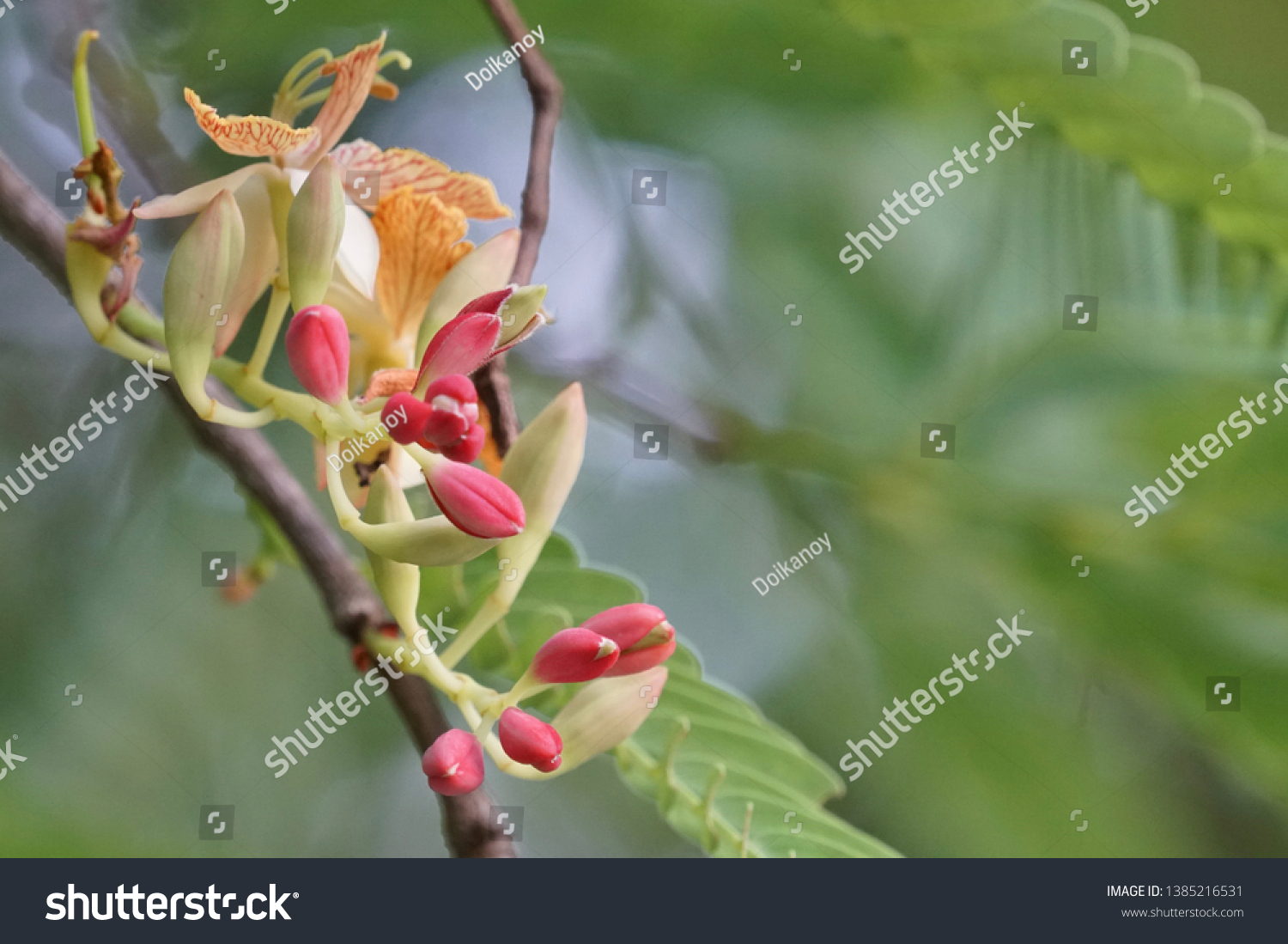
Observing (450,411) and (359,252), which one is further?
(359,252)

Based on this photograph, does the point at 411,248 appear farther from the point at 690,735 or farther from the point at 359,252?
the point at 690,735

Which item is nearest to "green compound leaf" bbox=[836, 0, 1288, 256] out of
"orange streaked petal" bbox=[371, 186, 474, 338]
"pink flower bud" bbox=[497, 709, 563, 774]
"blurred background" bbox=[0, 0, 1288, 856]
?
"blurred background" bbox=[0, 0, 1288, 856]

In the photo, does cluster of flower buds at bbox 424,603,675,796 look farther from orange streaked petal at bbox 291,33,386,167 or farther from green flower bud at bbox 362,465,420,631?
orange streaked petal at bbox 291,33,386,167

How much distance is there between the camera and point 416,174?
14.8 inches

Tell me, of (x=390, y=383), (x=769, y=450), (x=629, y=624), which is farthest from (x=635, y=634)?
(x=769, y=450)

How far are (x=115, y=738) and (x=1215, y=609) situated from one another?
698mm

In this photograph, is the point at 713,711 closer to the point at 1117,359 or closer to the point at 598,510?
the point at 598,510

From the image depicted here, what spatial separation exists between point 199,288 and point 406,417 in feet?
0.26

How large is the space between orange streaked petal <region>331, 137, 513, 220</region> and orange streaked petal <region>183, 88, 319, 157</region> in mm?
42

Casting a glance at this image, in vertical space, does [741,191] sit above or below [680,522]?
above

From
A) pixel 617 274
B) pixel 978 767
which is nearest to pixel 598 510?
pixel 617 274

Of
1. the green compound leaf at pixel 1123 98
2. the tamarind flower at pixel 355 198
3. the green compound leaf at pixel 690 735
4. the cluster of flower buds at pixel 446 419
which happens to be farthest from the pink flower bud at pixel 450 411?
the green compound leaf at pixel 1123 98

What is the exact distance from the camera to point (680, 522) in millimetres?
686

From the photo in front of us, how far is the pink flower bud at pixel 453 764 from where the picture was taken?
270 millimetres
